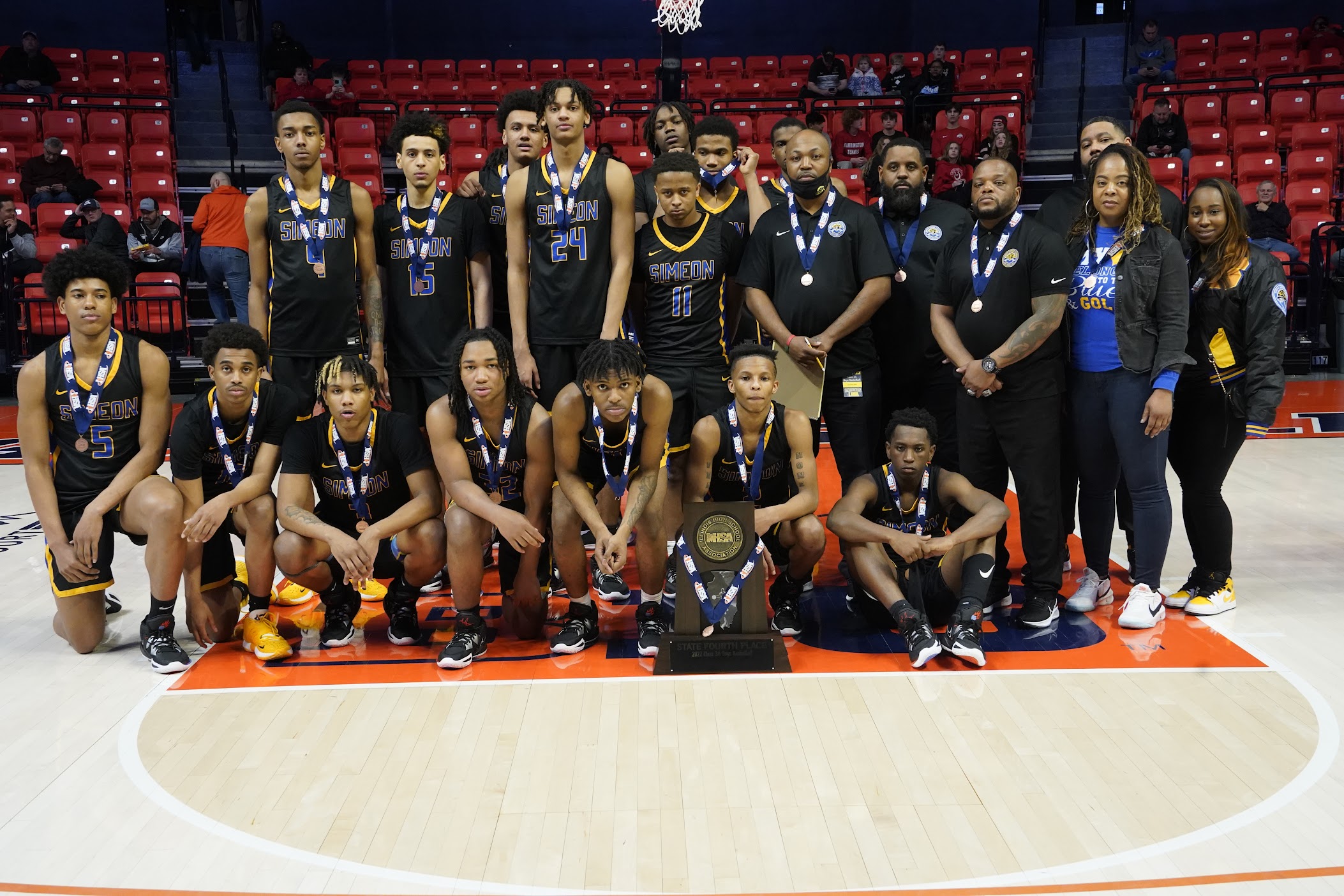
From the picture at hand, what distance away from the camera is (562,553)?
13.9 ft

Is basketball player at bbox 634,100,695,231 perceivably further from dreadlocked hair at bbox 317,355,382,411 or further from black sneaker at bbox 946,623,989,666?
black sneaker at bbox 946,623,989,666

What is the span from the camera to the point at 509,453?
4250mm

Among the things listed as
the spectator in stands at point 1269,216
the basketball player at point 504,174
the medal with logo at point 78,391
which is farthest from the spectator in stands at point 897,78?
the medal with logo at point 78,391

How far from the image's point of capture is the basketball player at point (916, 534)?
13.6 feet

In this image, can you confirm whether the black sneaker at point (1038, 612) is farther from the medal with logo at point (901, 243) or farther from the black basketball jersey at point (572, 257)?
the black basketball jersey at point (572, 257)

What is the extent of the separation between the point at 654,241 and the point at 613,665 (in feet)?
5.71

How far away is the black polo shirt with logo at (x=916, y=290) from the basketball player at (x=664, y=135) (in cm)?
94

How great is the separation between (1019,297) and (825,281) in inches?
30.6

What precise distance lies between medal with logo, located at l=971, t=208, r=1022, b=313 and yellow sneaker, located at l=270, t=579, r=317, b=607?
3.11m

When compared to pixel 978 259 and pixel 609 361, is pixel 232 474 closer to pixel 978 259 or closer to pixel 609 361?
pixel 609 361

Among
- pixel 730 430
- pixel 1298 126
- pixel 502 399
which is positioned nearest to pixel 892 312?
pixel 730 430

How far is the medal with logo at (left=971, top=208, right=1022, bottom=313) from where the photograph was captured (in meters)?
4.31

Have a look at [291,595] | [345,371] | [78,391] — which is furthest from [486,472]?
[78,391]

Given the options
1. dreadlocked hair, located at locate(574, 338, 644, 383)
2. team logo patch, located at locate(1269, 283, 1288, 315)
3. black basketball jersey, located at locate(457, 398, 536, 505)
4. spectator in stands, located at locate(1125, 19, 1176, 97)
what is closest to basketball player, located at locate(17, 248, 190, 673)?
black basketball jersey, located at locate(457, 398, 536, 505)
